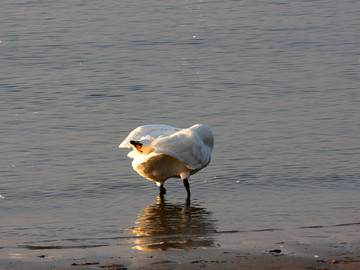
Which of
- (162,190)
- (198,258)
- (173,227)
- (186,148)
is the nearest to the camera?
(198,258)

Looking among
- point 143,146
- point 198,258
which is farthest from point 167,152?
point 198,258

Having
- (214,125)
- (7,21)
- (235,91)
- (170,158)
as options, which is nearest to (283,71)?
(235,91)

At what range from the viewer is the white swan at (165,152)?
9773 millimetres

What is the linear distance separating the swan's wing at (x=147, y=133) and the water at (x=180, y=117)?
0.75m

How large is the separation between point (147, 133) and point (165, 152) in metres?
0.48

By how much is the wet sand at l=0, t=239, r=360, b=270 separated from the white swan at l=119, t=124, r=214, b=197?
2.29 meters

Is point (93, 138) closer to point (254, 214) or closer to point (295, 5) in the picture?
point (254, 214)

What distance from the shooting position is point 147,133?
32.9ft

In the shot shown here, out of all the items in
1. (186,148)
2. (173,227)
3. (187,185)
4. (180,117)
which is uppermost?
(186,148)

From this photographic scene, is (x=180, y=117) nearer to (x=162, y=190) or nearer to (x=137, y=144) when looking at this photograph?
(x=162, y=190)

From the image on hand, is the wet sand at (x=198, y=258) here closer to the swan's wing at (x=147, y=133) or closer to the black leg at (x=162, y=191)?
the swan's wing at (x=147, y=133)

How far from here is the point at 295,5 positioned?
965 inches

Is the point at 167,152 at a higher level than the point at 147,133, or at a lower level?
lower

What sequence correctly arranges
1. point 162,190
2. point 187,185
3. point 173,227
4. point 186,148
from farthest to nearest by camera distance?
1. point 162,190
2. point 187,185
3. point 186,148
4. point 173,227
